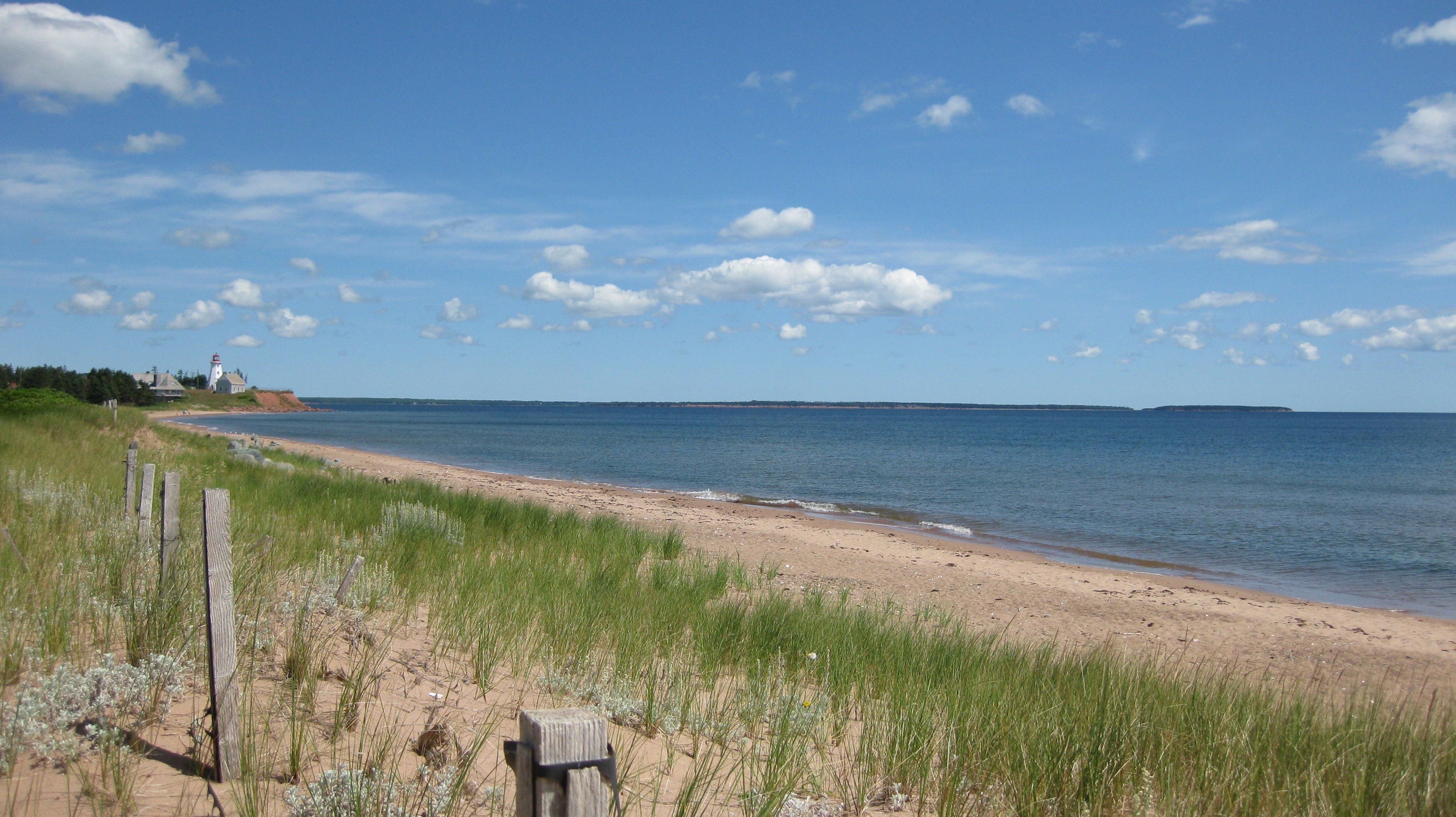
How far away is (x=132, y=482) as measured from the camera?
32.5 ft

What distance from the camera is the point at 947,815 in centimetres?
398

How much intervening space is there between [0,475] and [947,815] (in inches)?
477

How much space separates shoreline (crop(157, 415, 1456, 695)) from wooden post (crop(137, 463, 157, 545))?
7603 mm

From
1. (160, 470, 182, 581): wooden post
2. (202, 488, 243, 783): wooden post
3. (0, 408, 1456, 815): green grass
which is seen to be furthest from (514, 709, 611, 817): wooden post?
(160, 470, 182, 581): wooden post

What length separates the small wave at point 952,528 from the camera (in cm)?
2466

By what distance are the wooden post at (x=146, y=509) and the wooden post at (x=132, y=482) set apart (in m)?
0.17

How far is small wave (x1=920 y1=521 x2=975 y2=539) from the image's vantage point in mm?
24656

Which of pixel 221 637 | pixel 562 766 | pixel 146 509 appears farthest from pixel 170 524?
pixel 562 766

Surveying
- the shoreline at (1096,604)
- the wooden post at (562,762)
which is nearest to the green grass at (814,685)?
the shoreline at (1096,604)

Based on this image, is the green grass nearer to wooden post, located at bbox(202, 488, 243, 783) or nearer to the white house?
wooden post, located at bbox(202, 488, 243, 783)

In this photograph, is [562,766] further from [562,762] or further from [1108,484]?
[1108,484]

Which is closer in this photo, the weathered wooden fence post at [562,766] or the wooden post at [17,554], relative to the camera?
the weathered wooden fence post at [562,766]

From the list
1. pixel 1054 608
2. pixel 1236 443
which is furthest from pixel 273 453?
pixel 1236 443

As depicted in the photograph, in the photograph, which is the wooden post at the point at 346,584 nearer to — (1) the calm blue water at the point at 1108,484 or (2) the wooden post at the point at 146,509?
(2) the wooden post at the point at 146,509
